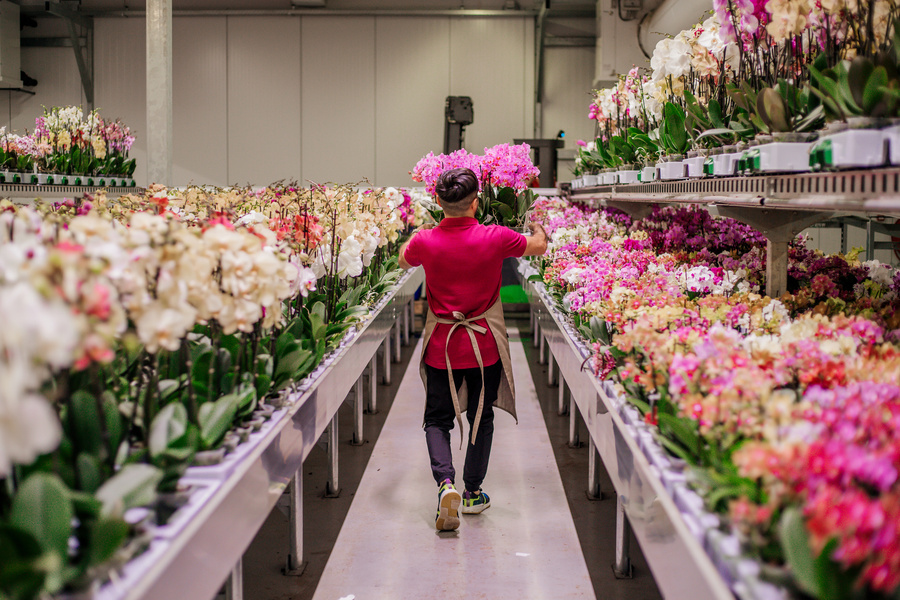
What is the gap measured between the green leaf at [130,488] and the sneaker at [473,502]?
79.1 inches

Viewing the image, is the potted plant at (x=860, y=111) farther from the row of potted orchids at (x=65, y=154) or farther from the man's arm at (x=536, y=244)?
the row of potted orchids at (x=65, y=154)

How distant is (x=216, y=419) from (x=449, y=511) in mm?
1493

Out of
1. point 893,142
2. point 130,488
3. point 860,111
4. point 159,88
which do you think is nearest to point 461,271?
point 860,111

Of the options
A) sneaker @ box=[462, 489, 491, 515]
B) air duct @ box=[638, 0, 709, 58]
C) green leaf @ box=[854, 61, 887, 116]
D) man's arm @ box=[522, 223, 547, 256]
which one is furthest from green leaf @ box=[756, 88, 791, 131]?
air duct @ box=[638, 0, 709, 58]

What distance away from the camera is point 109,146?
6.30 metres

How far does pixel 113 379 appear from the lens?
1560 mm

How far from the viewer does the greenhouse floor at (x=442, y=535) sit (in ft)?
8.13

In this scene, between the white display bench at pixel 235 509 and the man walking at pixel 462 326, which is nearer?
the white display bench at pixel 235 509

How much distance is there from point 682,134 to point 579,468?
5.44 ft

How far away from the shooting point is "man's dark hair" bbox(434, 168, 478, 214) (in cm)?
274

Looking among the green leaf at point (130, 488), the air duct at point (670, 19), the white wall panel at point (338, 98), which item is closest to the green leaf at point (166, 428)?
the green leaf at point (130, 488)

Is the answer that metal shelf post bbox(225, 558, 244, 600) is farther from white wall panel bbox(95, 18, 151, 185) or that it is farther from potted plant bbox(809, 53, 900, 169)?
white wall panel bbox(95, 18, 151, 185)

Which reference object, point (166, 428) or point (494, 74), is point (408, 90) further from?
point (166, 428)

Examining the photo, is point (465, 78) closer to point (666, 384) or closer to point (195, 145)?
point (195, 145)
